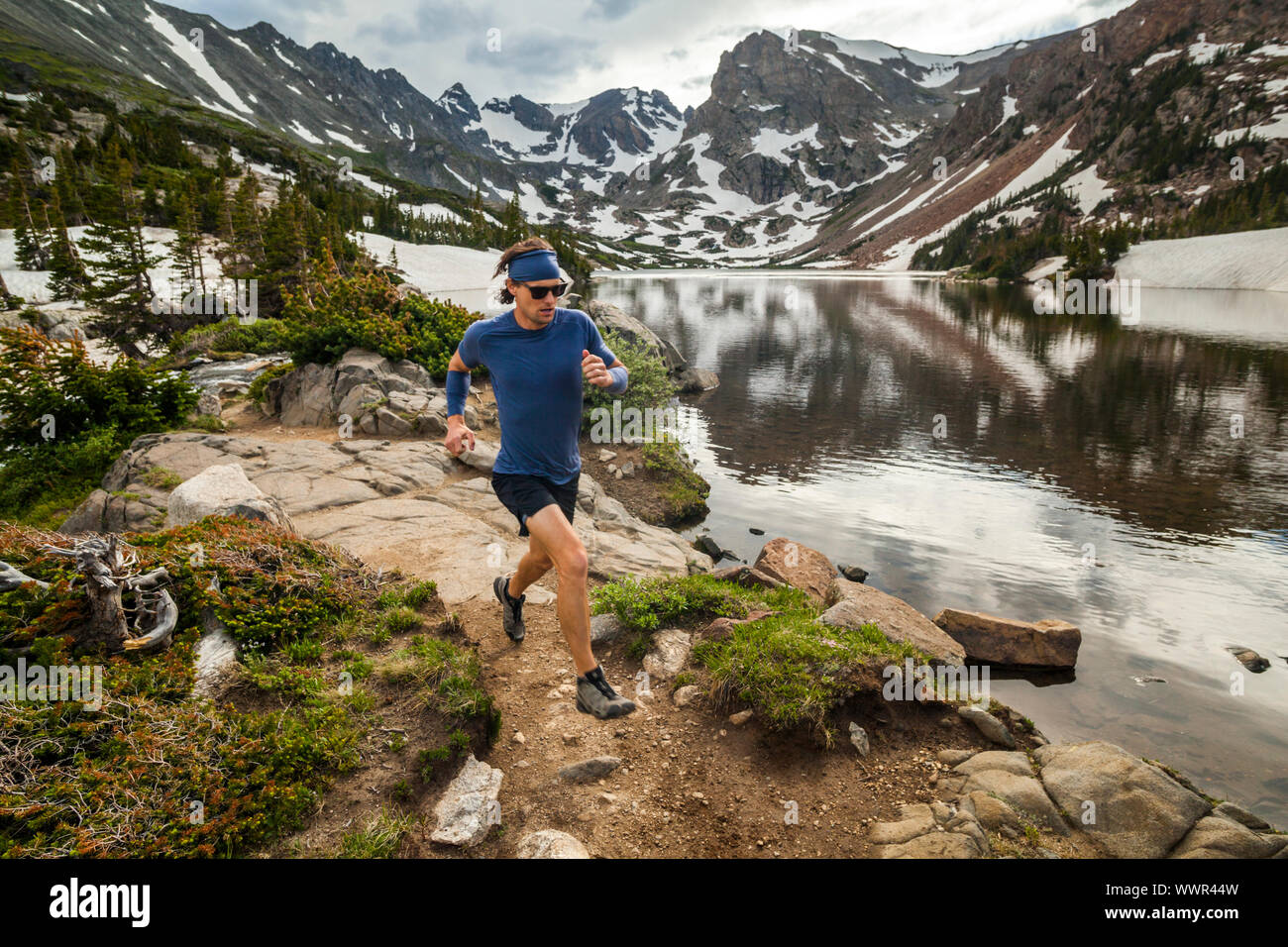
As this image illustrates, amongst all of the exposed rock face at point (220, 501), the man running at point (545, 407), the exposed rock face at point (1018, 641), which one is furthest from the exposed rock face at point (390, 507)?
the exposed rock face at point (1018, 641)

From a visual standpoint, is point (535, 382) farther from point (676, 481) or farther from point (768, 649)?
point (676, 481)

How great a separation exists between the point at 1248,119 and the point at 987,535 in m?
193

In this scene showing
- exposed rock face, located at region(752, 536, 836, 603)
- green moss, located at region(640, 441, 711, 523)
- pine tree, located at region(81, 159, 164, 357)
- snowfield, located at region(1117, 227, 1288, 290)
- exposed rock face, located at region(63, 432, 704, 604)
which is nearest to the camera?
exposed rock face, located at region(63, 432, 704, 604)

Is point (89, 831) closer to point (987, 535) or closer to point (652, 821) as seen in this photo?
point (652, 821)

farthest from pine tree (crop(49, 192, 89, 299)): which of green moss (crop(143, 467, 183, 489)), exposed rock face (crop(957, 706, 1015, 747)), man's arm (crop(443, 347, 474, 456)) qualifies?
exposed rock face (crop(957, 706, 1015, 747))

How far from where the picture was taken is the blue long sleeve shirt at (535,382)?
543 centimetres

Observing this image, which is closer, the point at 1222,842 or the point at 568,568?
the point at 1222,842

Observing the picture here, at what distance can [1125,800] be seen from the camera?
4.97 metres

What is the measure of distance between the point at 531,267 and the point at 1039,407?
93.2 ft

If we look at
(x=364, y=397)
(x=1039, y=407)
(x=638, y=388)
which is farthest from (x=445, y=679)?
(x=1039, y=407)

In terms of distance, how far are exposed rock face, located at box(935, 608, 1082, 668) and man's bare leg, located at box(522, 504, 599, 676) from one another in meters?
6.97

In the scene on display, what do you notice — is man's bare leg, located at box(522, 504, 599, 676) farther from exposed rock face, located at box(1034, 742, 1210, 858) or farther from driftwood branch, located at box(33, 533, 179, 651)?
exposed rock face, located at box(1034, 742, 1210, 858)

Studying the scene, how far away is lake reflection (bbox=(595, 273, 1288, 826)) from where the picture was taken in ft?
28.6

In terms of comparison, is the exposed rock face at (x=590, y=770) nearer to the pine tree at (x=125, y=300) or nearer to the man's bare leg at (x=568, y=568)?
the man's bare leg at (x=568, y=568)
